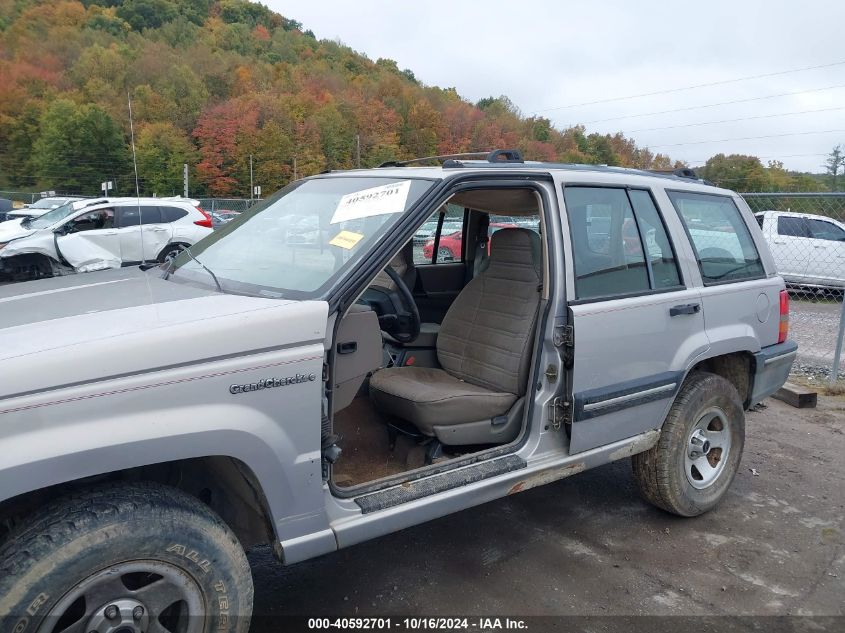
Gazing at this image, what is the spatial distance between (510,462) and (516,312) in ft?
2.82

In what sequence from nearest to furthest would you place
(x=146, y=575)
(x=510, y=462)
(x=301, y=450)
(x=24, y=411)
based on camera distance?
(x=24, y=411) < (x=146, y=575) < (x=301, y=450) < (x=510, y=462)

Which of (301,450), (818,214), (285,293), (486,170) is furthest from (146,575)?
(818,214)

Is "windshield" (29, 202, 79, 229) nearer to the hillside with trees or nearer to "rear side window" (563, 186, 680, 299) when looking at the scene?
"rear side window" (563, 186, 680, 299)

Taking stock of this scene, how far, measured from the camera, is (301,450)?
2.28 metres

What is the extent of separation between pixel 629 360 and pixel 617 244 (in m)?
0.61

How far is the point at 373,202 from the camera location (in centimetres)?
287

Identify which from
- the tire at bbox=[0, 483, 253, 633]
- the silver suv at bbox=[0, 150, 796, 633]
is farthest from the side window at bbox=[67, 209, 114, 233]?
the tire at bbox=[0, 483, 253, 633]

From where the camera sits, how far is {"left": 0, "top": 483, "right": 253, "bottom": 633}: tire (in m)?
1.82

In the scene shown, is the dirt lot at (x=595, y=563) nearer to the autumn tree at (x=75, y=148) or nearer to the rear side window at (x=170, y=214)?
the rear side window at (x=170, y=214)

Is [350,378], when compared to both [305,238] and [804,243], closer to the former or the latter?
[305,238]

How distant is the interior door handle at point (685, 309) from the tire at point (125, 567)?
2.43 m

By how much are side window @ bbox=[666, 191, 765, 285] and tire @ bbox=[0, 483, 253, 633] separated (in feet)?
9.60

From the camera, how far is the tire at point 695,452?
11.9 ft

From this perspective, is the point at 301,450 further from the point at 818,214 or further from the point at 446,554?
the point at 818,214
